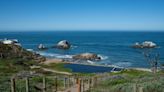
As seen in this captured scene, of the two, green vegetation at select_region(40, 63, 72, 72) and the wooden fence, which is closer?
the wooden fence

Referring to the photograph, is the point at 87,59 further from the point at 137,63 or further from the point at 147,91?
the point at 147,91

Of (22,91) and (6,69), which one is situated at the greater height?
(22,91)

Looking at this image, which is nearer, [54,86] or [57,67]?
[54,86]

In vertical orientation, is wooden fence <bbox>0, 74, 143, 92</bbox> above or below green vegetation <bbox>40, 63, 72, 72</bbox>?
above

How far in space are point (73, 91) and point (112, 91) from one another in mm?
4814

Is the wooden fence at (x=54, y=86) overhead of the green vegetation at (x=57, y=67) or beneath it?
overhead

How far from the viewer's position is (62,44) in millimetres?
129750

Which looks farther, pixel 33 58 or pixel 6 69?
pixel 33 58

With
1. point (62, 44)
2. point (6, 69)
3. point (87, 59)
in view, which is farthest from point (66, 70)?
point (62, 44)

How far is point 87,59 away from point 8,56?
26896 millimetres

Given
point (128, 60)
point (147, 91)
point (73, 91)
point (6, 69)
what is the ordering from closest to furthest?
point (147, 91) → point (73, 91) → point (6, 69) → point (128, 60)

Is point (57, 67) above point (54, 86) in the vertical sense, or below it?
below

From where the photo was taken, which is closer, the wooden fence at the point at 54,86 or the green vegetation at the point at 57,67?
the wooden fence at the point at 54,86

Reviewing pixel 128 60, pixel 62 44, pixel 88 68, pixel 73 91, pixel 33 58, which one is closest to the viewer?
pixel 73 91
